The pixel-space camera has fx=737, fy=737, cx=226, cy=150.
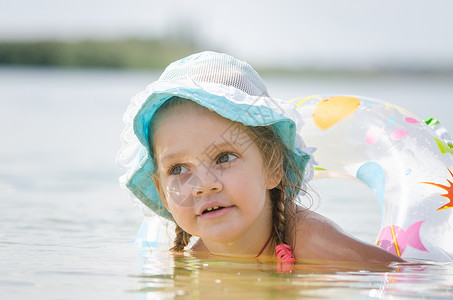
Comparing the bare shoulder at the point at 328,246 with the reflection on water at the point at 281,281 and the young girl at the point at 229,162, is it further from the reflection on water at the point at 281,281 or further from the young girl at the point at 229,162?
the reflection on water at the point at 281,281

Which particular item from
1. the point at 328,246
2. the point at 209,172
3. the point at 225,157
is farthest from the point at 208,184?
the point at 328,246

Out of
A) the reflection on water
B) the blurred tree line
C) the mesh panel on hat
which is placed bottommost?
the reflection on water

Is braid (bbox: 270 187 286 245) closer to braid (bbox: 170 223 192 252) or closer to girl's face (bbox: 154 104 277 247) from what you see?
girl's face (bbox: 154 104 277 247)

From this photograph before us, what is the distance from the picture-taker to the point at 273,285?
249cm

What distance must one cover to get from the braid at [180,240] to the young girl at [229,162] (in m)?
0.20

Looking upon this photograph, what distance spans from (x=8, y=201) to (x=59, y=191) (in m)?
0.62

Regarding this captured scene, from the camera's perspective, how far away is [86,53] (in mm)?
30188

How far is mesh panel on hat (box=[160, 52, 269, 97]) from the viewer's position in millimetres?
3078

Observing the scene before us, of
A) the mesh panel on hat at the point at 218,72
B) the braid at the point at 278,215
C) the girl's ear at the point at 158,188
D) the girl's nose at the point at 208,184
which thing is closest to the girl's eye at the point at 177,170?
the girl's nose at the point at 208,184

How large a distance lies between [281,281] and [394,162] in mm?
1156

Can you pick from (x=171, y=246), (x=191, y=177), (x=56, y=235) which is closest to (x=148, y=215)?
(x=171, y=246)

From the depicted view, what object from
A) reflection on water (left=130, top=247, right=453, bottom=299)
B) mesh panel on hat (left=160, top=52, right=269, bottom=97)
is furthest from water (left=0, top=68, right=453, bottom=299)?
mesh panel on hat (left=160, top=52, right=269, bottom=97)

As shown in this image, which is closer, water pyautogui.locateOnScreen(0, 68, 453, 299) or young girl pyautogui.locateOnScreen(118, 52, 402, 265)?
water pyautogui.locateOnScreen(0, 68, 453, 299)

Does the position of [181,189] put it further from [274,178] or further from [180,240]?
[180,240]
